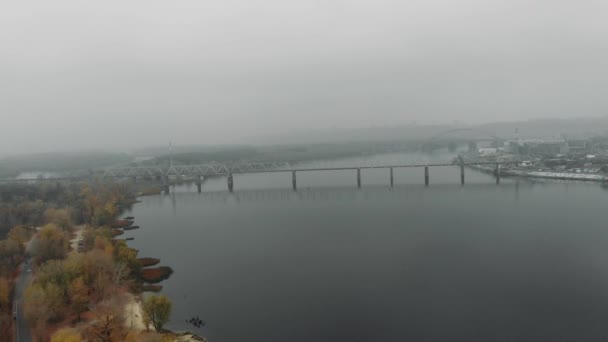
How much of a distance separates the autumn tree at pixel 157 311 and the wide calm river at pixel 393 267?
24 cm

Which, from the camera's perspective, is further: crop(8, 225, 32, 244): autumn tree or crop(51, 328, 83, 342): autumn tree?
crop(8, 225, 32, 244): autumn tree

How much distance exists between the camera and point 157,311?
3123mm

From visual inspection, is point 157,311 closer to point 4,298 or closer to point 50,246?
point 4,298

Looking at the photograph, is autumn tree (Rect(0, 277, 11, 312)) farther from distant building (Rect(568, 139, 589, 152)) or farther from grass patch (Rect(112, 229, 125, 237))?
distant building (Rect(568, 139, 589, 152))

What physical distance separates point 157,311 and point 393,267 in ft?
8.62

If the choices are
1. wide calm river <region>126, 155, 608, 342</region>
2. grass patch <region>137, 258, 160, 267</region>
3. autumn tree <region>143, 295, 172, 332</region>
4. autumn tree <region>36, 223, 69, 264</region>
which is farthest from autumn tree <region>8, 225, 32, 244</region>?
autumn tree <region>143, 295, 172, 332</region>

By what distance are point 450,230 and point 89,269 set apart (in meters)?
4.85

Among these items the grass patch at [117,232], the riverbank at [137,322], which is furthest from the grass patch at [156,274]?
the grass patch at [117,232]

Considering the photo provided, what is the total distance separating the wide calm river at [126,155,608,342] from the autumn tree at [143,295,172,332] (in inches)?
9.6

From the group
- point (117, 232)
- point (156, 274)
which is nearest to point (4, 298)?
point (156, 274)

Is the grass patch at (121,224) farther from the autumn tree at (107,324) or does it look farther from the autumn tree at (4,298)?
the autumn tree at (107,324)

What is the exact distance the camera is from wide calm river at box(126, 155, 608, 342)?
3.22 metres

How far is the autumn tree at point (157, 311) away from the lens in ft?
10.2

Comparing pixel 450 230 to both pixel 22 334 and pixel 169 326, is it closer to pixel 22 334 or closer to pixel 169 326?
pixel 169 326
